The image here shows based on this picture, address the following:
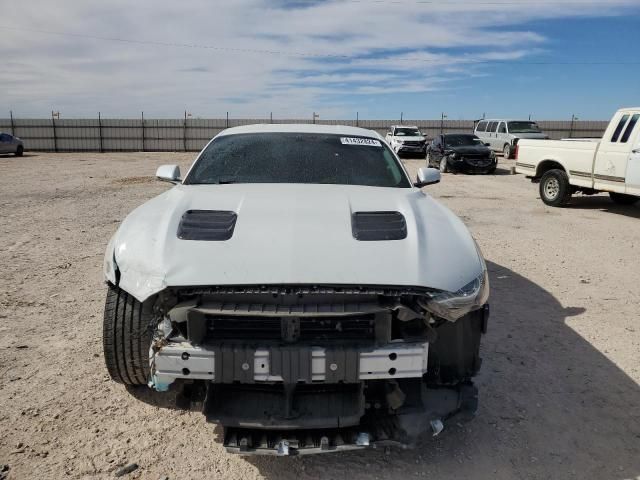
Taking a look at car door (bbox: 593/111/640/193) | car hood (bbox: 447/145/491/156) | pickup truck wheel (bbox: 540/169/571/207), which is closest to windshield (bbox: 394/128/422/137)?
car hood (bbox: 447/145/491/156)

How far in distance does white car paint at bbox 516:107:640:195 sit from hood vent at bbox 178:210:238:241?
8.91 m

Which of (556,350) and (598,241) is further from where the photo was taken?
(598,241)

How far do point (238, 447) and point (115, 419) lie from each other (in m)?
1.02

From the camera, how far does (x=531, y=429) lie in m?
2.89

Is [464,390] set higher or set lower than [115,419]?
higher

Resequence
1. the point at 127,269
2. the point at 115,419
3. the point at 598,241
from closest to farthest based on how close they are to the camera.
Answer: the point at 127,269 → the point at 115,419 → the point at 598,241

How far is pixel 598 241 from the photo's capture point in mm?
7707

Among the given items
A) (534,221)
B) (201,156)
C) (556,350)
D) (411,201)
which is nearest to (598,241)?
(534,221)

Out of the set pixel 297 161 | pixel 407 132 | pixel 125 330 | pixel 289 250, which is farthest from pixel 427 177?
pixel 407 132

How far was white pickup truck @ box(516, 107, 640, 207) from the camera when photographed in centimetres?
926

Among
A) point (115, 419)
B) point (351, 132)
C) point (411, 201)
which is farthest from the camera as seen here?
point (351, 132)

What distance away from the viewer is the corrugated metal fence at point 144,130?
106 ft

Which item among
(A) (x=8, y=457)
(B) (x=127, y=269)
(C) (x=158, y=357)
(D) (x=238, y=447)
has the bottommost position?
(A) (x=8, y=457)

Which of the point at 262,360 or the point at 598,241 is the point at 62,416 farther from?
the point at 598,241
